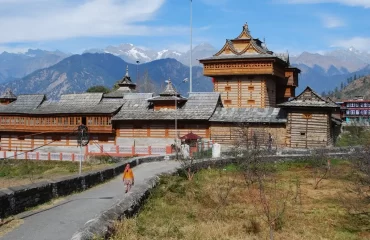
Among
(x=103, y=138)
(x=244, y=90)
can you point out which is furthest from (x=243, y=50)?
(x=103, y=138)

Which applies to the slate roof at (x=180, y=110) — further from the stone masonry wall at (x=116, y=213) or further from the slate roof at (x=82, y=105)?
the stone masonry wall at (x=116, y=213)

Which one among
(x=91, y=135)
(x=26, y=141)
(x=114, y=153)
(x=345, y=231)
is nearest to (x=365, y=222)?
(x=345, y=231)

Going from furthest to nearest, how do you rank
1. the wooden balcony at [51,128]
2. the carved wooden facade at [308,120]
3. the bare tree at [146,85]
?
the bare tree at [146,85] < the wooden balcony at [51,128] < the carved wooden facade at [308,120]

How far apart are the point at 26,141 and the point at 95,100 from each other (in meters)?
8.24

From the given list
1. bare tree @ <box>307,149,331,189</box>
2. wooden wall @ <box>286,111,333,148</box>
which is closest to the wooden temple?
wooden wall @ <box>286,111,333,148</box>

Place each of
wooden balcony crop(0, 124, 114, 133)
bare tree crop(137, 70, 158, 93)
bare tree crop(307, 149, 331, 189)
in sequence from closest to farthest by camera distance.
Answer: bare tree crop(307, 149, 331, 189), wooden balcony crop(0, 124, 114, 133), bare tree crop(137, 70, 158, 93)

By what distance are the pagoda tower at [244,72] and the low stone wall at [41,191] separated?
24721 millimetres

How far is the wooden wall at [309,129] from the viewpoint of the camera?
3512 centimetres

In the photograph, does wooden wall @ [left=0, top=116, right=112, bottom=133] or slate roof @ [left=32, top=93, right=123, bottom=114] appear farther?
slate roof @ [left=32, top=93, right=123, bottom=114]

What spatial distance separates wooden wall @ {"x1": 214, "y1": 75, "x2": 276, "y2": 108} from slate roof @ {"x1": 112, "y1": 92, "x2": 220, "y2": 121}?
12.8 ft

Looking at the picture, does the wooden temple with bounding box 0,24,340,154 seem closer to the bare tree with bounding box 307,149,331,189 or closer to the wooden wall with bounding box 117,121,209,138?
the wooden wall with bounding box 117,121,209,138

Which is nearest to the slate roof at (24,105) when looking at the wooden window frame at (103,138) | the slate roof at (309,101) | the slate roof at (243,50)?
the wooden window frame at (103,138)

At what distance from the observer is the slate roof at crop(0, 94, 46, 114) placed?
4531cm

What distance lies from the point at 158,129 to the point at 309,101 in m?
12.7
